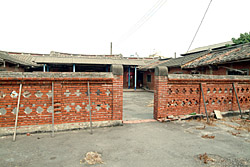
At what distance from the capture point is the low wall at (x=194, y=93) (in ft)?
16.9

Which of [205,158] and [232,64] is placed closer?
[205,158]

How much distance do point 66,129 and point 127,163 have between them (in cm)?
222

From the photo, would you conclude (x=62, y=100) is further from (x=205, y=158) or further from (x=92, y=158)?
(x=205, y=158)

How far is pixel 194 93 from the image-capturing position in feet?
18.4

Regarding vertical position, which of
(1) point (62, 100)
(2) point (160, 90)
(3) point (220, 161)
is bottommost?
(3) point (220, 161)

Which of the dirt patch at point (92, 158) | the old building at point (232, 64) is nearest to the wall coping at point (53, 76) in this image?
the dirt patch at point (92, 158)

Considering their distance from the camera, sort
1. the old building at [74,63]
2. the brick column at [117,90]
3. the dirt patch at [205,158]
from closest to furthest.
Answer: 1. the dirt patch at [205,158]
2. the brick column at [117,90]
3. the old building at [74,63]

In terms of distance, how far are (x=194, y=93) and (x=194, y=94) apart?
1.5 inches

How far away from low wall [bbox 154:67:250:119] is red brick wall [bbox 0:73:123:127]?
1.50m

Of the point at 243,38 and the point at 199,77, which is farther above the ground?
the point at 243,38

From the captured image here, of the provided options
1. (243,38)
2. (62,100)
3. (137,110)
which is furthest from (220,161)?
(243,38)

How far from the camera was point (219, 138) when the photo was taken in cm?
396

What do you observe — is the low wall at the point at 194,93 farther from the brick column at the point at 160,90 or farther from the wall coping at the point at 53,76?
the wall coping at the point at 53,76

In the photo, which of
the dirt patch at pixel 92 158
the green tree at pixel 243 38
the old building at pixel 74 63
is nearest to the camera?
the dirt patch at pixel 92 158
